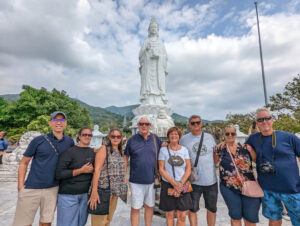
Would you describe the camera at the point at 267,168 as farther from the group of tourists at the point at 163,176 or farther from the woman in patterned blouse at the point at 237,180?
the woman in patterned blouse at the point at 237,180

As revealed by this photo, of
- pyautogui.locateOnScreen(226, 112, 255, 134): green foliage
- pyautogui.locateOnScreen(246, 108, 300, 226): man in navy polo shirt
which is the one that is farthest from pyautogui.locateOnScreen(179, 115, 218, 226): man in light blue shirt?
pyautogui.locateOnScreen(226, 112, 255, 134): green foliage

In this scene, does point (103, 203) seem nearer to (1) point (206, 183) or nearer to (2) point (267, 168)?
(1) point (206, 183)

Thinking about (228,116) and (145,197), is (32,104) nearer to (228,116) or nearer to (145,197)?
(145,197)

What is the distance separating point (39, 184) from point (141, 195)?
4.34 ft

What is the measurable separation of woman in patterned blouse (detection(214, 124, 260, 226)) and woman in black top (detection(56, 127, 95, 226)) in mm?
1761

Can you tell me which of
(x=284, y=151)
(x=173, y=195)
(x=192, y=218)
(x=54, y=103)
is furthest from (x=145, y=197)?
(x=54, y=103)

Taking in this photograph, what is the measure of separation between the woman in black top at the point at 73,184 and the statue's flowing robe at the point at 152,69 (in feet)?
29.1

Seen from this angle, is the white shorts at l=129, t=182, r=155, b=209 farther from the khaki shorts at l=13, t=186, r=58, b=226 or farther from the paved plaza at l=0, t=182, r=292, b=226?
the khaki shorts at l=13, t=186, r=58, b=226

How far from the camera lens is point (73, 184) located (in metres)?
1.93

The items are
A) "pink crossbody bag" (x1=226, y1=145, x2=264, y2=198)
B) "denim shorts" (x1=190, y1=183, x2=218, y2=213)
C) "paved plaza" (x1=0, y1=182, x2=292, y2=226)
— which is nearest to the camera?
"pink crossbody bag" (x1=226, y1=145, x2=264, y2=198)

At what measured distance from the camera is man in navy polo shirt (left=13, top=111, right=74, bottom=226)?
1.89 meters

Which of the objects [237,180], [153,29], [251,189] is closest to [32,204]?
[237,180]

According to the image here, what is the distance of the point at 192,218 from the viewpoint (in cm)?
229

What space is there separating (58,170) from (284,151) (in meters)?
2.69
